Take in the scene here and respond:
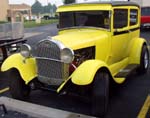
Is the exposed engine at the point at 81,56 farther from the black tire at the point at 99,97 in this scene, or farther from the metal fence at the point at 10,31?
the metal fence at the point at 10,31

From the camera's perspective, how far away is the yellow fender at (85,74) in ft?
18.7

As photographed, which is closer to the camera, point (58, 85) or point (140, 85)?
point (58, 85)

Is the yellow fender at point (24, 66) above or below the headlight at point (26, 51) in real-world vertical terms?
below

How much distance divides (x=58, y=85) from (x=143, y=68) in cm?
354

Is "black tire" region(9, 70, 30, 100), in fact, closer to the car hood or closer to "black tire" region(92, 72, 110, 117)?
the car hood

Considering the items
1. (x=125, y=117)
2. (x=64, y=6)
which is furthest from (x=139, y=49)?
(x=125, y=117)

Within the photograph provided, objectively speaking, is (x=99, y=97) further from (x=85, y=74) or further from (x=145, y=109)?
(x=145, y=109)

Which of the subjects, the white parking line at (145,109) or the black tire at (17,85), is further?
the black tire at (17,85)

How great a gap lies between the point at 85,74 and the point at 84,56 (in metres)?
1.05

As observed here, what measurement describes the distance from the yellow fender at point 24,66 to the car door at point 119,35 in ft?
6.31

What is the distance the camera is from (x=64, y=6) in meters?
7.99

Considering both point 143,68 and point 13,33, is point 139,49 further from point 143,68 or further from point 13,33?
point 13,33

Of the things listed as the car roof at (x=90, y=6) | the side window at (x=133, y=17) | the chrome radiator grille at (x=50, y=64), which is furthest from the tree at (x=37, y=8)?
the chrome radiator grille at (x=50, y=64)

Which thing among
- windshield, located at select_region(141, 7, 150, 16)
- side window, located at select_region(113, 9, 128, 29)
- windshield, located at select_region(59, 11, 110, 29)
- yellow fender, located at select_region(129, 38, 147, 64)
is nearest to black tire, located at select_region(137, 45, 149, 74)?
yellow fender, located at select_region(129, 38, 147, 64)
